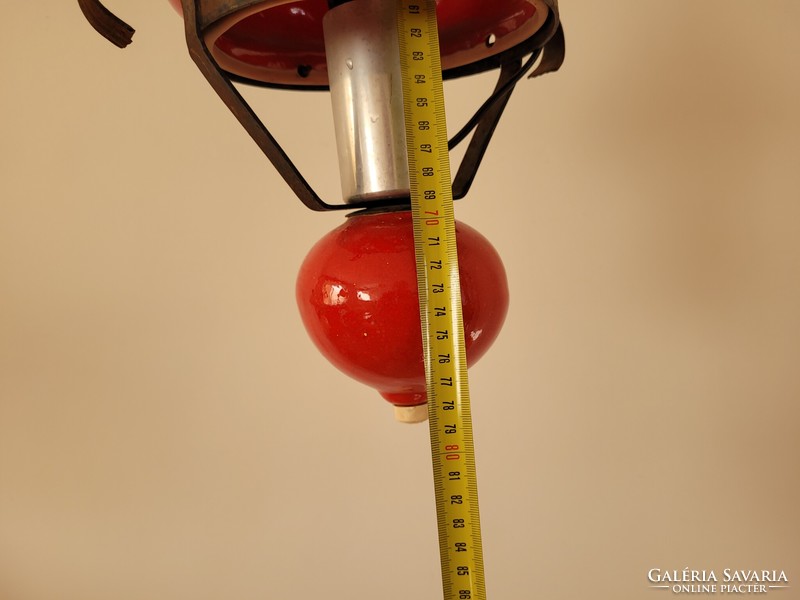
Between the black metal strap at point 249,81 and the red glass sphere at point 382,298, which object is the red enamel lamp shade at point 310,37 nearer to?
the black metal strap at point 249,81

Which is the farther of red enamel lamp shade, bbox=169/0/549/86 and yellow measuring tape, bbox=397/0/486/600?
red enamel lamp shade, bbox=169/0/549/86

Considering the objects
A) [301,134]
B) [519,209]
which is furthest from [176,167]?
[519,209]

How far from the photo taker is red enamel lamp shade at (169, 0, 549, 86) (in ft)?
2.77

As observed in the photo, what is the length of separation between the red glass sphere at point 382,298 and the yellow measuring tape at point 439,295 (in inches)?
0.9

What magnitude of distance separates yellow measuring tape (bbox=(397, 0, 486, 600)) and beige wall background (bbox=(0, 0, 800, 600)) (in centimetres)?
62

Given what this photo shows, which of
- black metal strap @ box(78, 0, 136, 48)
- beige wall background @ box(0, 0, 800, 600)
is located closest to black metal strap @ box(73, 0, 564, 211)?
black metal strap @ box(78, 0, 136, 48)

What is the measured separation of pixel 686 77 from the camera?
127cm

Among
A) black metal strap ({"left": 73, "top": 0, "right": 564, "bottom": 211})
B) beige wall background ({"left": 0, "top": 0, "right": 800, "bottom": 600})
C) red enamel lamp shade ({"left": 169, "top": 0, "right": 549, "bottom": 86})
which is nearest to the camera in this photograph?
black metal strap ({"left": 73, "top": 0, "right": 564, "bottom": 211})

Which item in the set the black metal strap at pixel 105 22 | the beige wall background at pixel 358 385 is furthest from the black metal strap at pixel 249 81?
the beige wall background at pixel 358 385

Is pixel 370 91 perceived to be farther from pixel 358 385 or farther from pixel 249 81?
pixel 358 385

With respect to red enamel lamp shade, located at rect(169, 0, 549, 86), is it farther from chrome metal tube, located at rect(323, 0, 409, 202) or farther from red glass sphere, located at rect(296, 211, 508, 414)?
red glass sphere, located at rect(296, 211, 508, 414)

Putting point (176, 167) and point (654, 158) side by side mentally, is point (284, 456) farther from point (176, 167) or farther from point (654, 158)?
point (654, 158)

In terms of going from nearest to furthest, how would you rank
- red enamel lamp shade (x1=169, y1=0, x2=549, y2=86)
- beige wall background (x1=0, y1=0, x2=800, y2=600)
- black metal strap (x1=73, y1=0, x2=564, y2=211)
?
black metal strap (x1=73, y1=0, x2=564, y2=211), red enamel lamp shade (x1=169, y1=0, x2=549, y2=86), beige wall background (x1=0, y1=0, x2=800, y2=600)

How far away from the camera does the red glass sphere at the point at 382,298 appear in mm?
721
